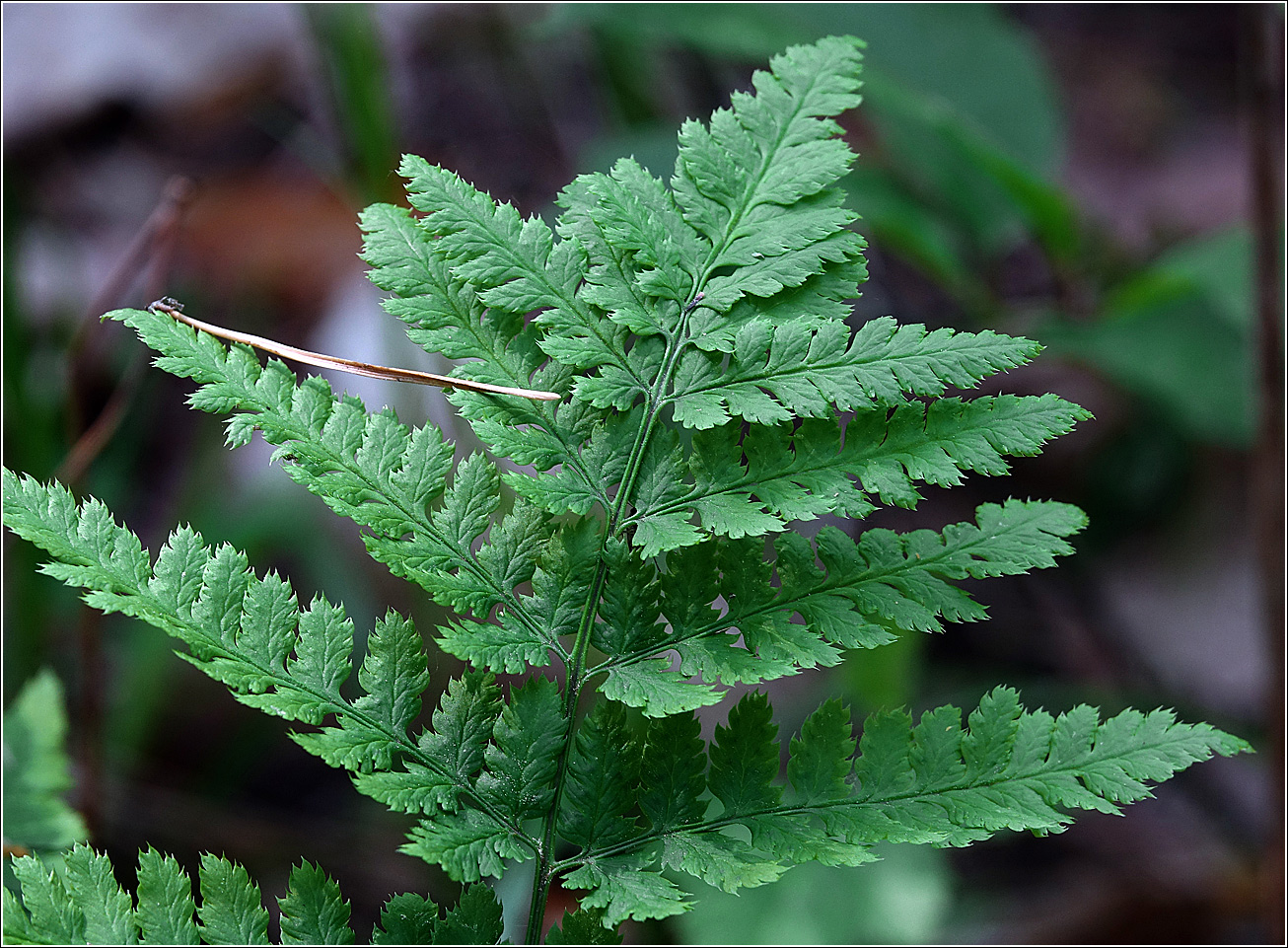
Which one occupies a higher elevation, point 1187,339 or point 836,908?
point 1187,339

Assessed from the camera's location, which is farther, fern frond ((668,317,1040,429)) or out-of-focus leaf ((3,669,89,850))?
out-of-focus leaf ((3,669,89,850))

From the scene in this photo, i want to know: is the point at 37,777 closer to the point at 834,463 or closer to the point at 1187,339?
the point at 834,463

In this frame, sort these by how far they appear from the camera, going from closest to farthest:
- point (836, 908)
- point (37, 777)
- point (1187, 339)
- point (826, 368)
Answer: point (826, 368), point (37, 777), point (836, 908), point (1187, 339)

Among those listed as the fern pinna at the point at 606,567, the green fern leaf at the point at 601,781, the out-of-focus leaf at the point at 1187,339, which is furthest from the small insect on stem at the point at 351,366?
the out-of-focus leaf at the point at 1187,339

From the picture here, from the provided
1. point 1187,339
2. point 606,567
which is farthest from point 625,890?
point 1187,339

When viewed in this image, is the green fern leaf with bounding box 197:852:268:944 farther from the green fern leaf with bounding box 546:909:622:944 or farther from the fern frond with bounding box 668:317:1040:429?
the fern frond with bounding box 668:317:1040:429

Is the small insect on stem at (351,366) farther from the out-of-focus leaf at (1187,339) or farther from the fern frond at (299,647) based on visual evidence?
Result: the out-of-focus leaf at (1187,339)

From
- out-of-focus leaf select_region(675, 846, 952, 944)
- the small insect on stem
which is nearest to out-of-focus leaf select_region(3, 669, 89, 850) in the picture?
the small insect on stem

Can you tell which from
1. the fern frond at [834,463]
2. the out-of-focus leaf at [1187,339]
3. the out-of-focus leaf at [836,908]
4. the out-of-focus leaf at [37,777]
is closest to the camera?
the fern frond at [834,463]

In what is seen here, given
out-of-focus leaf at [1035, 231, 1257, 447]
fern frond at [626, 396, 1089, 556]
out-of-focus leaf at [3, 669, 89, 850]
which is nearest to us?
fern frond at [626, 396, 1089, 556]
